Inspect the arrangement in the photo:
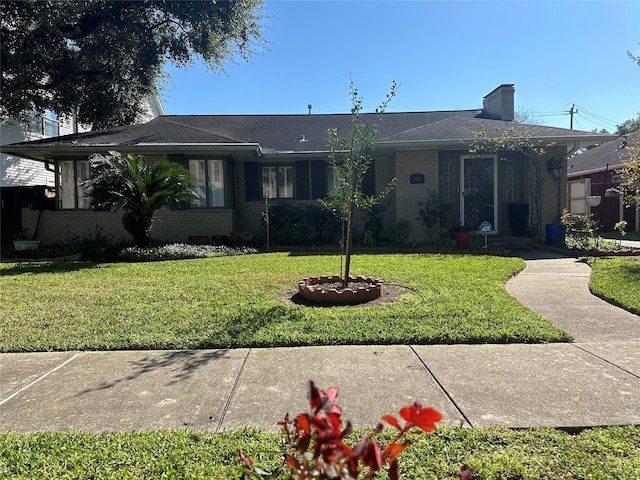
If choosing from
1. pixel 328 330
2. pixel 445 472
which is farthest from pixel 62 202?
pixel 445 472

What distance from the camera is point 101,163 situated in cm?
1013

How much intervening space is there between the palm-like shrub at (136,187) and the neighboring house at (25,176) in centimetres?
432

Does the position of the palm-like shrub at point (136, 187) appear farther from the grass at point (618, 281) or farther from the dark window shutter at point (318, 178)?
the grass at point (618, 281)

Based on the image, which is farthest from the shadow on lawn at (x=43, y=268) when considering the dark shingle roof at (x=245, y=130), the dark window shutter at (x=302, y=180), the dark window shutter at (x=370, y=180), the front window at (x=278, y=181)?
the dark window shutter at (x=370, y=180)

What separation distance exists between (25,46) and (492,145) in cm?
1457

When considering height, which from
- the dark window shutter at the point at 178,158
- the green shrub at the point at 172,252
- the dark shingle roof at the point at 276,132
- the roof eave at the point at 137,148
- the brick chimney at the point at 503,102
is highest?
the brick chimney at the point at 503,102

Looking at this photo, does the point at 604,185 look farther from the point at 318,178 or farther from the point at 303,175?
the point at 303,175

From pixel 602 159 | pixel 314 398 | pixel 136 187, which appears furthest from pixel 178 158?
pixel 602 159

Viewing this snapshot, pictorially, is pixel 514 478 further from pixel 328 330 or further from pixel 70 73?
pixel 70 73

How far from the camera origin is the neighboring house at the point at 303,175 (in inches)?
495

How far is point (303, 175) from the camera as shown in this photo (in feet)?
47.8

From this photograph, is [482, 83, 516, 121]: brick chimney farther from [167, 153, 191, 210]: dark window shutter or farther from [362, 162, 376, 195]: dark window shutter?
[167, 153, 191, 210]: dark window shutter

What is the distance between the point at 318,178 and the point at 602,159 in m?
17.4

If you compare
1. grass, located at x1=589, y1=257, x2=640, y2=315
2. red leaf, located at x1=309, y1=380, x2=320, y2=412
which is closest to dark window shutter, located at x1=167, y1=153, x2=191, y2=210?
grass, located at x1=589, y1=257, x2=640, y2=315
